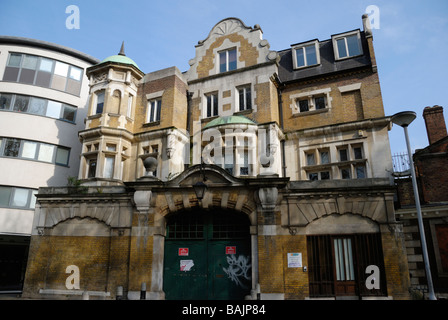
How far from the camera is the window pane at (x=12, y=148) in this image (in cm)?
2398

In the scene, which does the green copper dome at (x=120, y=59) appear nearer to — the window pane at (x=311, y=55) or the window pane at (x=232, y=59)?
the window pane at (x=232, y=59)

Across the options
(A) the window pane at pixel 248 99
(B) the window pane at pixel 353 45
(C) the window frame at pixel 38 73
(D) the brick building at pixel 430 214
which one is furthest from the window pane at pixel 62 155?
(D) the brick building at pixel 430 214

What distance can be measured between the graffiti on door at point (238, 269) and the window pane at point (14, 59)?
2315cm

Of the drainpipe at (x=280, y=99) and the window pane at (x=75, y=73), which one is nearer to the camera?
the drainpipe at (x=280, y=99)

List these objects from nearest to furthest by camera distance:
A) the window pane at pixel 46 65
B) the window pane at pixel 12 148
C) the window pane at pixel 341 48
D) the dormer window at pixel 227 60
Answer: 1. the window pane at pixel 341 48
2. the dormer window at pixel 227 60
3. the window pane at pixel 12 148
4. the window pane at pixel 46 65

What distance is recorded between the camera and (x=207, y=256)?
14.9 m

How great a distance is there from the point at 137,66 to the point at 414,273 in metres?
21.6

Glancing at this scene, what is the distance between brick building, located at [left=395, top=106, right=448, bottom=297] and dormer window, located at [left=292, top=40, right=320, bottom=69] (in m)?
9.24

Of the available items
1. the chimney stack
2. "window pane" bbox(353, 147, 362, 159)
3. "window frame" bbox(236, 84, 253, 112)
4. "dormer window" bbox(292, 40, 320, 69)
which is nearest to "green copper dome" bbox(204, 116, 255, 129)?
"window frame" bbox(236, 84, 253, 112)

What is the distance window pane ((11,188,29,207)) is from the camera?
2305 centimetres

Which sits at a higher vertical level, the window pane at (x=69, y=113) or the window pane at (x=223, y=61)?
the window pane at (x=223, y=61)

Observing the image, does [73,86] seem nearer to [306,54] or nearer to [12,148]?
[12,148]
